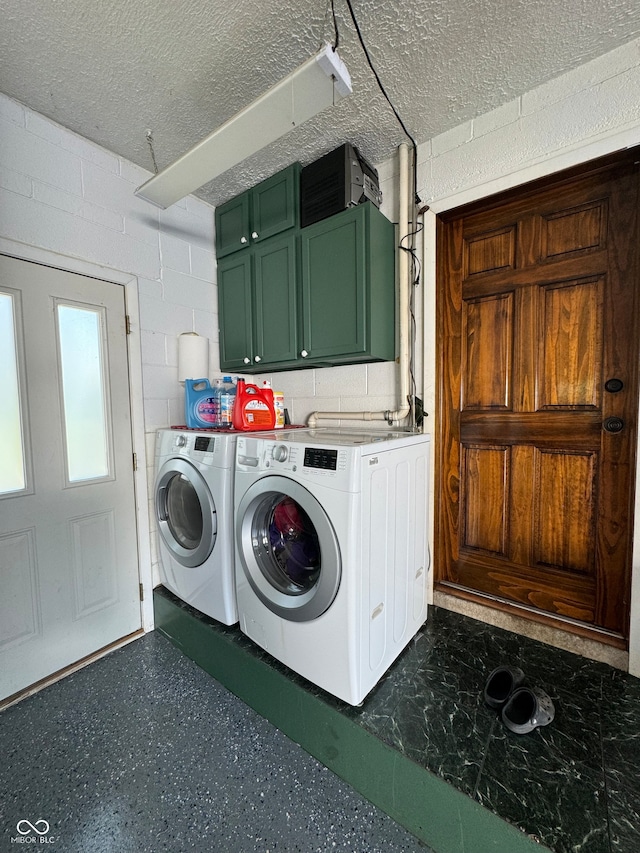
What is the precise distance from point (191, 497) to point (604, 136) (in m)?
2.53

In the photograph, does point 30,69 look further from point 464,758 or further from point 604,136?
point 464,758

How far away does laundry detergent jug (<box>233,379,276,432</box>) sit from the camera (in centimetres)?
191

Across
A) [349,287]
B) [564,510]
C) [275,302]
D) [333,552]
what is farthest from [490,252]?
[333,552]

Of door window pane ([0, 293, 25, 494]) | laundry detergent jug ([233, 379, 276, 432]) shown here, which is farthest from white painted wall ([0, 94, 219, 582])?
laundry detergent jug ([233, 379, 276, 432])

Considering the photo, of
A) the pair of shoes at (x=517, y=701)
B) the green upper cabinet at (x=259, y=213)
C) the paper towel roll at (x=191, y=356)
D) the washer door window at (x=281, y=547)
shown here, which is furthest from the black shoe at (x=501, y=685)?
the green upper cabinet at (x=259, y=213)

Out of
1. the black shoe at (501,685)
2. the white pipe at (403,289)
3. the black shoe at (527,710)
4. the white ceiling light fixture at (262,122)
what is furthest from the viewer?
the white pipe at (403,289)

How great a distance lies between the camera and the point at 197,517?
6.61 feet

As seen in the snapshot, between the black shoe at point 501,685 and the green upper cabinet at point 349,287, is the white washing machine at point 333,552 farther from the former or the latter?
the green upper cabinet at point 349,287

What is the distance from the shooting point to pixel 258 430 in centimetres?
196

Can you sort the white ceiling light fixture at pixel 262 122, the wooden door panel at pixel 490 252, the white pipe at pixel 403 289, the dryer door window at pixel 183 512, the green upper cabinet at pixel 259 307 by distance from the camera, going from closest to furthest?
1. the white ceiling light fixture at pixel 262 122
2. the wooden door panel at pixel 490 252
3. the white pipe at pixel 403 289
4. the dryer door window at pixel 183 512
5. the green upper cabinet at pixel 259 307

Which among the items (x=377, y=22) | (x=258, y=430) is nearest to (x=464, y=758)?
(x=258, y=430)

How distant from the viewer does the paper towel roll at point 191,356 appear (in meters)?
2.26

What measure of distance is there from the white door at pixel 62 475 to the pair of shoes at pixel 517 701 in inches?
75.8

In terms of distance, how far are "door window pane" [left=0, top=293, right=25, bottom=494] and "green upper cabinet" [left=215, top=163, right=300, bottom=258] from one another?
131cm
